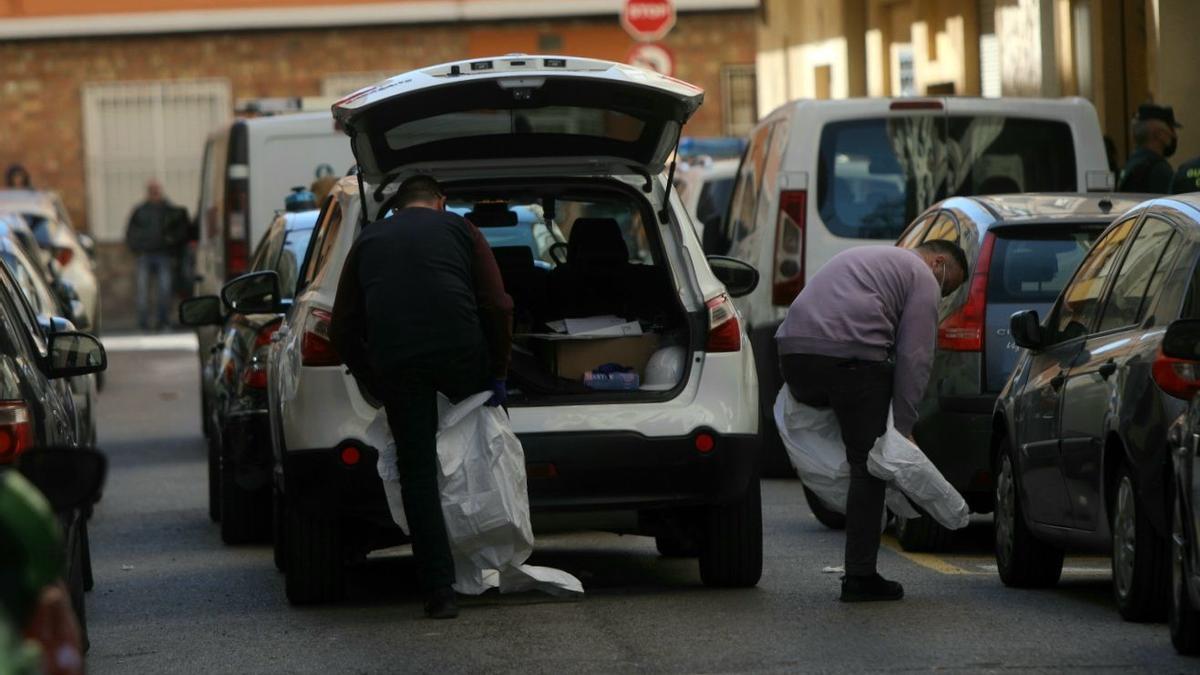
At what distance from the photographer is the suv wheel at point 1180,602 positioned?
7609 millimetres

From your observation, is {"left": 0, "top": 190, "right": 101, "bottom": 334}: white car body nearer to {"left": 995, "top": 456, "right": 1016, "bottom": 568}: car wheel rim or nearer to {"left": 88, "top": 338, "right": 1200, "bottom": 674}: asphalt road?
{"left": 88, "top": 338, "right": 1200, "bottom": 674}: asphalt road

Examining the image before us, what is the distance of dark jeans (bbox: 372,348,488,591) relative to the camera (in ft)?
28.8

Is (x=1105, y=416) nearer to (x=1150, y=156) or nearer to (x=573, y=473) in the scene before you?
(x=573, y=473)

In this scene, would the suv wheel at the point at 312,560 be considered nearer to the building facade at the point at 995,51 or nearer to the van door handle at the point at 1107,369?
the van door handle at the point at 1107,369

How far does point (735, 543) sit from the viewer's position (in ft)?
30.8

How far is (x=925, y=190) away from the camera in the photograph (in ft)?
45.1

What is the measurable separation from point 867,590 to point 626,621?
95 cm

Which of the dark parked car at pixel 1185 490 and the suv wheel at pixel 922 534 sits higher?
the dark parked car at pixel 1185 490

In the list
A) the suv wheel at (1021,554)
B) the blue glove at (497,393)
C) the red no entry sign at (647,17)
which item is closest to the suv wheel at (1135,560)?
the suv wheel at (1021,554)

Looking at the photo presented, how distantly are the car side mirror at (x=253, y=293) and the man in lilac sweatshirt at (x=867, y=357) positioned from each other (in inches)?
108

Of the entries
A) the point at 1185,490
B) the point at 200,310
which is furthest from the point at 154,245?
the point at 1185,490

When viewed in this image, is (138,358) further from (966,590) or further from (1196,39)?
(966,590)

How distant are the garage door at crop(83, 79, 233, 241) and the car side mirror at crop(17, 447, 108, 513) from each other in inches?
1357

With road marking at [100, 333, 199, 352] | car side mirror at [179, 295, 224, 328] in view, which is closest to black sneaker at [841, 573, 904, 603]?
car side mirror at [179, 295, 224, 328]
